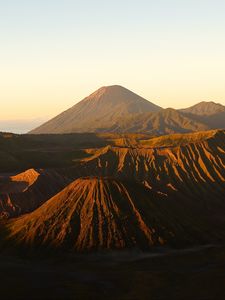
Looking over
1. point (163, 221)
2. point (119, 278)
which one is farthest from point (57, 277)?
point (163, 221)

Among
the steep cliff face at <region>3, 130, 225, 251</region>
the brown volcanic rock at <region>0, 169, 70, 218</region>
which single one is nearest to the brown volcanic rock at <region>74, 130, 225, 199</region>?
the steep cliff face at <region>3, 130, 225, 251</region>

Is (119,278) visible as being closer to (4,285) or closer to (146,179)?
(4,285)

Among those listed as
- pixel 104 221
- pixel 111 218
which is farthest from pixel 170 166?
pixel 104 221

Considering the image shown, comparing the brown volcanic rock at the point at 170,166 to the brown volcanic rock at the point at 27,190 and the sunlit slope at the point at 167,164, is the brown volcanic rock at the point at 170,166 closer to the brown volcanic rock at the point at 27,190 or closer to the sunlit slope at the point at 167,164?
the sunlit slope at the point at 167,164

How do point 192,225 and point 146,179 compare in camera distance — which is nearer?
point 192,225

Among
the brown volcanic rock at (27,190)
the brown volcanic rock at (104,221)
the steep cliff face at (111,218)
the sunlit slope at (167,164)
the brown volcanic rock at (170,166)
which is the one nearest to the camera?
the brown volcanic rock at (104,221)

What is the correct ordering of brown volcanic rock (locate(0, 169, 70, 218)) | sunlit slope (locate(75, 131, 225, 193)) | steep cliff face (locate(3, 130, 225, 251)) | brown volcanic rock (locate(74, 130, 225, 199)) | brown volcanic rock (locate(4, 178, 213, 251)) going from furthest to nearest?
sunlit slope (locate(75, 131, 225, 193)), brown volcanic rock (locate(74, 130, 225, 199)), brown volcanic rock (locate(0, 169, 70, 218)), steep cliff face (locate(3, 130, 225, 251)), brown volcanic rock (locate(4, 178, 213, 251))

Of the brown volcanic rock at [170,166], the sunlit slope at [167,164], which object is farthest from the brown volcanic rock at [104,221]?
the sunlit slope at [167,164]

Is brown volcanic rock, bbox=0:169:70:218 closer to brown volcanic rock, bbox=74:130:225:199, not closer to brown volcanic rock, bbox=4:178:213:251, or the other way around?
brown volcanic rock, bbox=4:178:213:251

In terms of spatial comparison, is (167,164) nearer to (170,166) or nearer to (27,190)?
(170,166)
